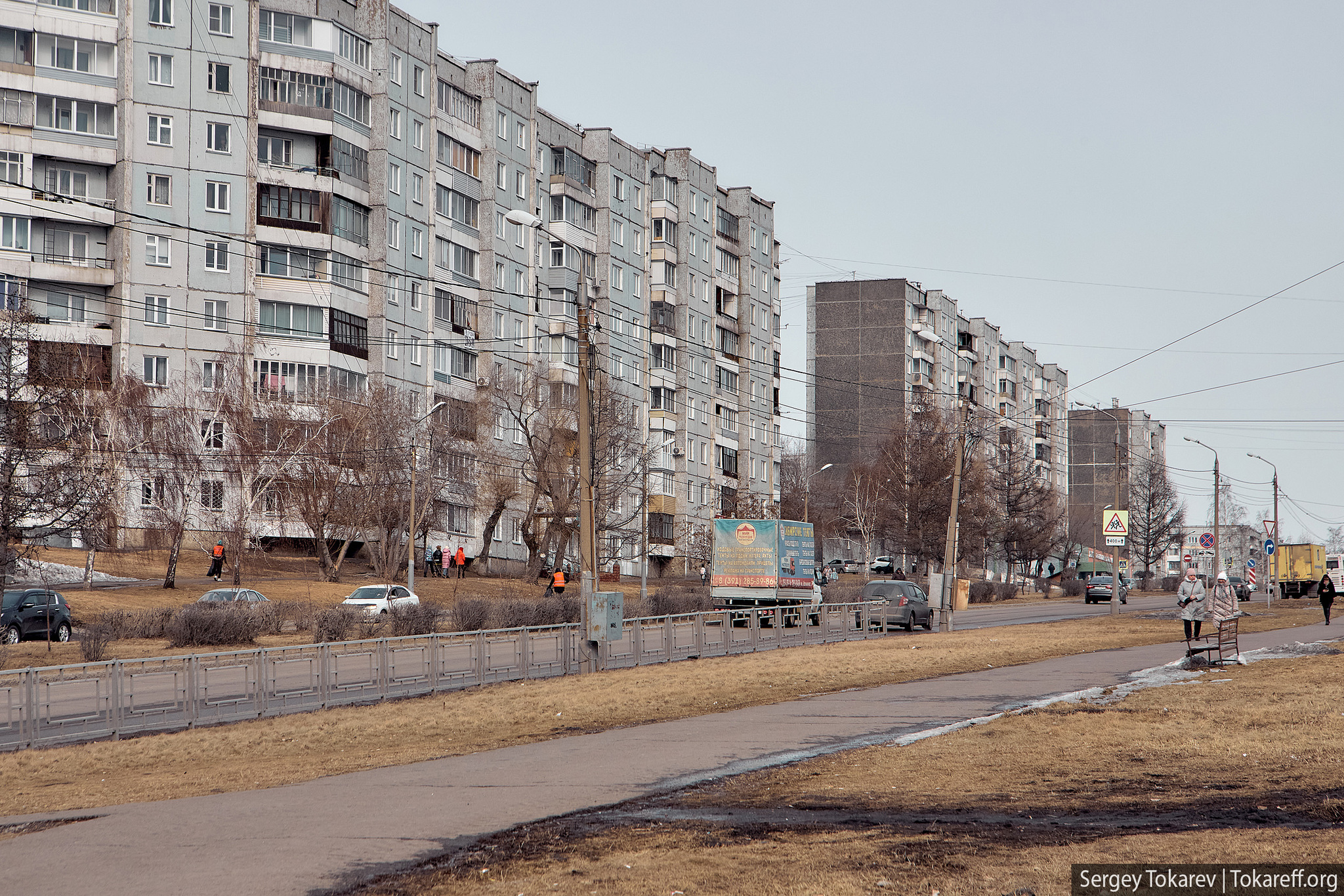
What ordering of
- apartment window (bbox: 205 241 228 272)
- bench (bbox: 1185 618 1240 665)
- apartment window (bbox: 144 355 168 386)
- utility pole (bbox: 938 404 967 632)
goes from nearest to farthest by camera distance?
bench (bbox: 1185 618 1240 665), utility pole (bbox: 938 404 967 632), apartment window (bbox: 144 355 168 386), apartment window (bbox: 205 241 228 272)

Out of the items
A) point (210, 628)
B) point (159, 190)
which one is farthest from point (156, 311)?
point (210, 628)

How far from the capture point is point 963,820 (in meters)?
8.98

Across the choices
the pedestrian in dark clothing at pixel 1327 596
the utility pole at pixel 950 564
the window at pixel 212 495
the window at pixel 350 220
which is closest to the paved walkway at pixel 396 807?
the utility pole at pixel 950 564

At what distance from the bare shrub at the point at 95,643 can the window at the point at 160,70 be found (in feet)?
129

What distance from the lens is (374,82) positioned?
68.2m

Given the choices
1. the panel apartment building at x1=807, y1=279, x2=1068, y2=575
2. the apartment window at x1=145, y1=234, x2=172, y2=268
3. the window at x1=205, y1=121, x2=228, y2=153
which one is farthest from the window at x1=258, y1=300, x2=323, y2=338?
the panel apartment building at x1=807, y1=279, x2=1068, y2=575

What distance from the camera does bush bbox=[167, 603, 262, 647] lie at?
33500mm

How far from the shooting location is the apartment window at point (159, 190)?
62.7m

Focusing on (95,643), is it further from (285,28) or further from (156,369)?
(285,28)

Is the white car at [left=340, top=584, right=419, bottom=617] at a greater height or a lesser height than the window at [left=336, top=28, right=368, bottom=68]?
lesser

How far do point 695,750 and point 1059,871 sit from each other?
7032 millimetres

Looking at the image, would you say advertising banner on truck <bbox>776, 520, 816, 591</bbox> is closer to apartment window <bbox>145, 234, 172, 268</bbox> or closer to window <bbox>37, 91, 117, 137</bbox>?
apartment window <bbox>145, 234, 172, 268</bbox>

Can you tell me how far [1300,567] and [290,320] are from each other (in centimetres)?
5618

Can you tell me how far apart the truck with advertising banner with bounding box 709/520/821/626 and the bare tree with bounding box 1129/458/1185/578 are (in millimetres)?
79154
